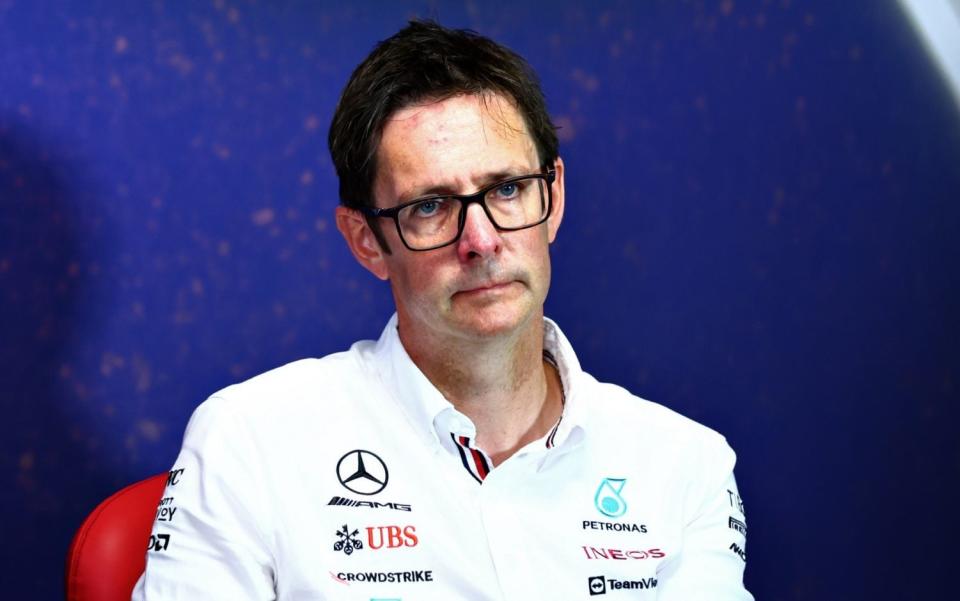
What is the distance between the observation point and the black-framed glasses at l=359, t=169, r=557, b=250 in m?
1.62

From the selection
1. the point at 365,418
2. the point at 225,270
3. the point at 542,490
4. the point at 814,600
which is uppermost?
the point at 225,270

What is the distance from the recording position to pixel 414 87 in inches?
67.0

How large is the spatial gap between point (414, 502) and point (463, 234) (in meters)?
0.39

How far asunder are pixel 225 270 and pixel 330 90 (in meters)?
0.38

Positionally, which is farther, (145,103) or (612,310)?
(612,310)

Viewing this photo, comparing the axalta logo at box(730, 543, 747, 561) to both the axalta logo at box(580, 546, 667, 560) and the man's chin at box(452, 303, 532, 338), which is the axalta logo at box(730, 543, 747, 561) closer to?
the axalta logo at box(580, 546, 667, 560)

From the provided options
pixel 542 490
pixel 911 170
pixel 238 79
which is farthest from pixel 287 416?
pixel 911 170

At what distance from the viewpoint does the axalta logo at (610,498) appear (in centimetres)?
172

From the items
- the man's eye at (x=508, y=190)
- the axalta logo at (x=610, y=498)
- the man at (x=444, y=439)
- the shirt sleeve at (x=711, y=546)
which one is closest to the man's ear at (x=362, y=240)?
the man at (x=444, y=439)

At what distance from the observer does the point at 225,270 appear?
2035 millimetres

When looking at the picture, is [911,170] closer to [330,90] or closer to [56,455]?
[330,90]

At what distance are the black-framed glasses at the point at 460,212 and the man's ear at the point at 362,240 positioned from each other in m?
0.11

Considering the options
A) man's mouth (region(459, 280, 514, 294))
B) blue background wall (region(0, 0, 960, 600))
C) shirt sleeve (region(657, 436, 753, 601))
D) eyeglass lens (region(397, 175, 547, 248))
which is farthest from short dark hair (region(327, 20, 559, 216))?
shirt sleeve (region(657, 436, 753, 601))

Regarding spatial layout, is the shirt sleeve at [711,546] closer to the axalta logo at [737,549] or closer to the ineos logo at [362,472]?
the axalta logo at [737,549]
